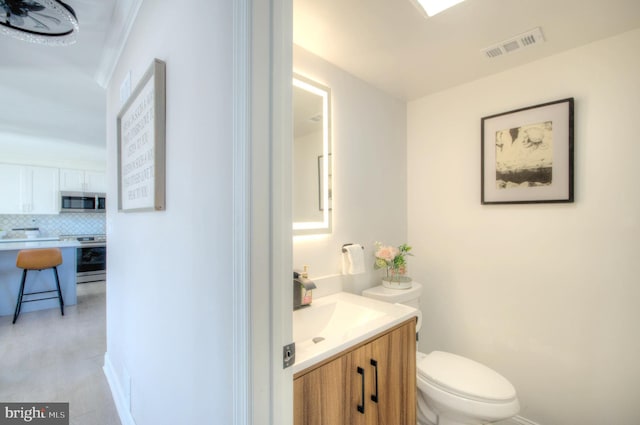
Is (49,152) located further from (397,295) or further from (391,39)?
(397,295)

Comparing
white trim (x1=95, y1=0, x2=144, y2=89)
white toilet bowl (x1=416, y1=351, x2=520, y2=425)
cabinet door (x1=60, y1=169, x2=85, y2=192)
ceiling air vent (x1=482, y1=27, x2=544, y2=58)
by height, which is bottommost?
white toilet bowl (x1=416, y1=351, x2=520, y2=425)

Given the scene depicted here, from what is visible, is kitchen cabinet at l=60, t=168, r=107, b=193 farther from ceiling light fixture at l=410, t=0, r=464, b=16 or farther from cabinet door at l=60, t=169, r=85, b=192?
ceiling light fixture at l=410, t=0, r=464, b=16

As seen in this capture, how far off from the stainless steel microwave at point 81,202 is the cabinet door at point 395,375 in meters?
6.04

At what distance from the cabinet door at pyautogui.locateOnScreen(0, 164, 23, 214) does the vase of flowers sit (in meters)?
6.03

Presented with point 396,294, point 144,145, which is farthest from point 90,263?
point 396,294

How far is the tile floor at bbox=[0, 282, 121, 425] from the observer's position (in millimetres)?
1796

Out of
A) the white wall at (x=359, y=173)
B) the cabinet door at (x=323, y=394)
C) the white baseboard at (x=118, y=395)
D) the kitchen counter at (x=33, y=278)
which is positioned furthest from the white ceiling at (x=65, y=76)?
the white baseboard at (x=118, y=395)

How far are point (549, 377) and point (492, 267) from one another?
67cm

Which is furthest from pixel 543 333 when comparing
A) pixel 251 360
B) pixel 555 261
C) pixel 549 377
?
pixel 251 360

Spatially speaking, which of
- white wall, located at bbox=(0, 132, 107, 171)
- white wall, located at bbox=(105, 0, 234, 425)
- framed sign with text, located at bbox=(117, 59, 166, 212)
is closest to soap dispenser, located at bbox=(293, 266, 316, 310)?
white wall, located at bbox=(105, 0, 234, 425)

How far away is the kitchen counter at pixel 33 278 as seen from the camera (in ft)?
11.0

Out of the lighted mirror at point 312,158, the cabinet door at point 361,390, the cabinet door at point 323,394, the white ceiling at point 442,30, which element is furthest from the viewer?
the lighted mirror at point 312,158

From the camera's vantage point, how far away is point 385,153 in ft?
6.72

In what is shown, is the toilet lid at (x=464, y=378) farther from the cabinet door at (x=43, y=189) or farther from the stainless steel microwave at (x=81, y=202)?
the cabinet door at (x=43, y=189)
